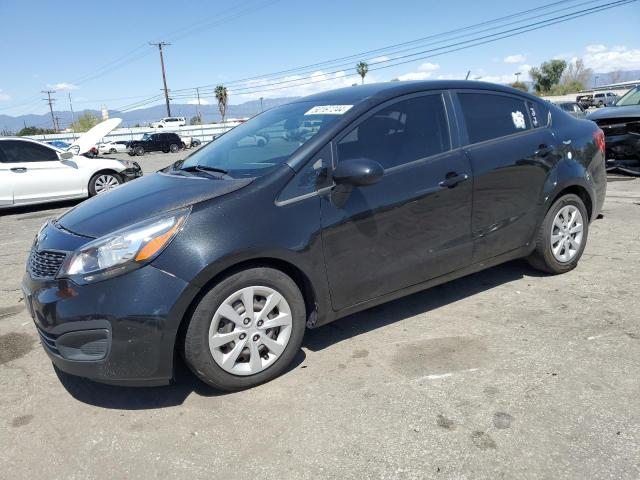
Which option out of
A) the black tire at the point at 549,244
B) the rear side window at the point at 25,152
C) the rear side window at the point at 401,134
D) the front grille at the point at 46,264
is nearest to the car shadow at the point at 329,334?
the black tire at the point at 549,244

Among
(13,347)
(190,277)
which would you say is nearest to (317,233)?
(190,277)

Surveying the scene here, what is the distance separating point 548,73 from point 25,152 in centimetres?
9308

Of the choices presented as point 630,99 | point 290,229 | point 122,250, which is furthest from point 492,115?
point 630,99

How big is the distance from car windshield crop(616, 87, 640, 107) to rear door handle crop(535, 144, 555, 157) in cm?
764

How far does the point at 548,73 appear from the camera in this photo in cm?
8700

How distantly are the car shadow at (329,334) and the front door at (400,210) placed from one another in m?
0.48

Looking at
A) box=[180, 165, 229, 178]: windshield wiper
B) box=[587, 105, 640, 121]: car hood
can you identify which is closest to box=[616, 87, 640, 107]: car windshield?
box=[587, 105, 640, 121]: car hood

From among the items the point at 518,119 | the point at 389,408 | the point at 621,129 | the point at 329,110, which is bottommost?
the point at 389,408

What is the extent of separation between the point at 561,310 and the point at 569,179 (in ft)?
3.79

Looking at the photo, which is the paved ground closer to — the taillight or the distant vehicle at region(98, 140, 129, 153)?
the taillight

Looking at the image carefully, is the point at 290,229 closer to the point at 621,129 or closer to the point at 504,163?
the point at 504,163

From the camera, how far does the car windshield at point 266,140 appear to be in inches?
127

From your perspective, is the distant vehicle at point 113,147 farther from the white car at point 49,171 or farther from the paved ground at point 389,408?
the paved ground at point 389,408

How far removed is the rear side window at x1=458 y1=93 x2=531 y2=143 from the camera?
3787 millimetres
